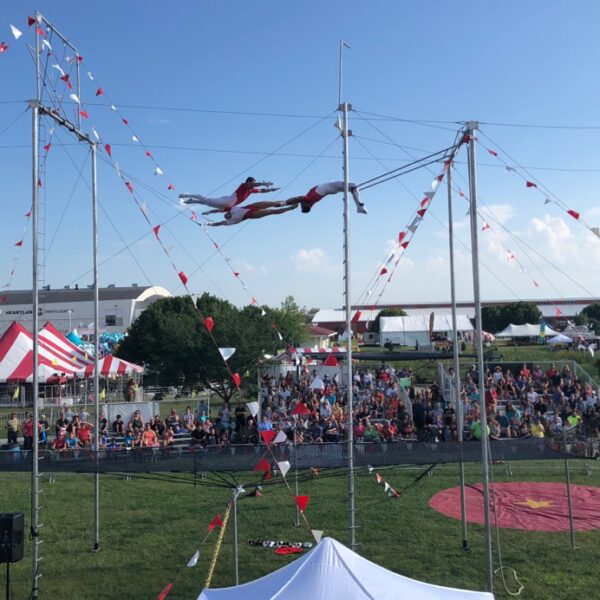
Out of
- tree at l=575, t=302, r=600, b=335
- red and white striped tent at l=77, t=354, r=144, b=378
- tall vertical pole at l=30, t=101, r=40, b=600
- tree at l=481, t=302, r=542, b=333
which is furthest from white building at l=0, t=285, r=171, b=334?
tall vertical pole at l=30, t=101, r=40, b=600

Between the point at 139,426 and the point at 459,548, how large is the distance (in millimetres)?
10291

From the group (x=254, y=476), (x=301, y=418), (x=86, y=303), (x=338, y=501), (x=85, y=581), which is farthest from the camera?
(x=86, y=303)

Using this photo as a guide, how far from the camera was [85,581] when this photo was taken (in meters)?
8.23

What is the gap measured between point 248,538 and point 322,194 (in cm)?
531

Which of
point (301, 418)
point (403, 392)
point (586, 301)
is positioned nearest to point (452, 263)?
point (301, 418)

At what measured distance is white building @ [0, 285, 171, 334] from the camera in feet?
175

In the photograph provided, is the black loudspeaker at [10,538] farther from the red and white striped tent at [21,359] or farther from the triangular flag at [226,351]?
the red and white striped tent at [21,359]

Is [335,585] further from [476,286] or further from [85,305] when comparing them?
[85,305]

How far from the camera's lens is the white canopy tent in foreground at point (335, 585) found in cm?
534

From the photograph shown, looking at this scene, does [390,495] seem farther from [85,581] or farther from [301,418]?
[85,581]

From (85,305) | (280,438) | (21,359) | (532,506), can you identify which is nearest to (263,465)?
(280,438)

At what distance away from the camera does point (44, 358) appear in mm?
21031

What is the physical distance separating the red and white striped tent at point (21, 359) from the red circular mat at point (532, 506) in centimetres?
1383

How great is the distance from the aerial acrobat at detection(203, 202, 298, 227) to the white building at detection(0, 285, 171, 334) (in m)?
45.9
